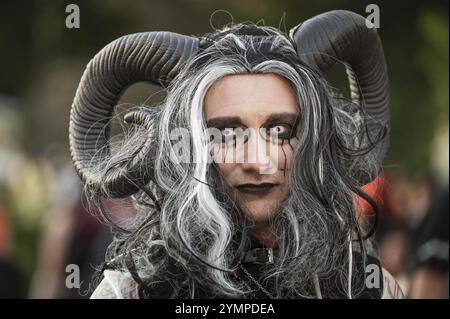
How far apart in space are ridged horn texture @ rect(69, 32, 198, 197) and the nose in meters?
0.37

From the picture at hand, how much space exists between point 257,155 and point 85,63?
16.5 m

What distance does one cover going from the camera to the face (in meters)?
3.81

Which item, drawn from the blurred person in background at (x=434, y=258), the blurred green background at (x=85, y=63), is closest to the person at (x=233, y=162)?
the blurred person in background at (x=434, y=258)

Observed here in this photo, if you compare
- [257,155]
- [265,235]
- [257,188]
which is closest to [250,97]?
[257,155]

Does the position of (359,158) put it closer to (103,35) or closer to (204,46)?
(204,46)

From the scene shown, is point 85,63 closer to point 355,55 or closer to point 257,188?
point 355,55

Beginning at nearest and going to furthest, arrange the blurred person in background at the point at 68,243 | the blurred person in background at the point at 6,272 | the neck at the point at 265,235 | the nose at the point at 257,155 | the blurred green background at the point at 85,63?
the nose at the point at 257,155
the neck at the point at 265,235
the blurred person in background at the point at 6,272
the blurred person in background at the point at 68,243
the blurred green background at the point at 85,63

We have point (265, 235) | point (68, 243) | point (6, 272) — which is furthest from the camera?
point (68, 243)

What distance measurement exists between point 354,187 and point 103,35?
15015 millimetres

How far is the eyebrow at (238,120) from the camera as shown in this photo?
3822 millimetres

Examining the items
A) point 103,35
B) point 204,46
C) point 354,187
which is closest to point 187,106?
point 204,46

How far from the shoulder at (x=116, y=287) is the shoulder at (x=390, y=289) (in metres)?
0.93

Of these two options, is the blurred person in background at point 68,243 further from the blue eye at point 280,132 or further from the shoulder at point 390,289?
the blue eye at point 280,132

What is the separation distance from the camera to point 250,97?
3.82 meters
